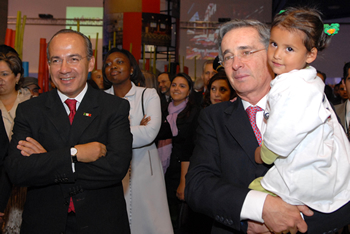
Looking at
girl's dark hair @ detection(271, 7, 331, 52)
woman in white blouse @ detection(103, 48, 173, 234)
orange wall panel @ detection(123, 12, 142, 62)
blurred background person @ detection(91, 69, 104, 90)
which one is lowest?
woman in white blouse @ detection(103, 48, 173, 234)

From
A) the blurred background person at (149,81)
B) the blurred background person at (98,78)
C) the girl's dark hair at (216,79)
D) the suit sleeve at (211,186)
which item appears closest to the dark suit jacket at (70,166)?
the suit sleeve at (211,186)

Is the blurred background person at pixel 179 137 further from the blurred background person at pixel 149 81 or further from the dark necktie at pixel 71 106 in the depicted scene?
the dark necktie at pixel 71 106

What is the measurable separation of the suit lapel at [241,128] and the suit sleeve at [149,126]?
4.69ft

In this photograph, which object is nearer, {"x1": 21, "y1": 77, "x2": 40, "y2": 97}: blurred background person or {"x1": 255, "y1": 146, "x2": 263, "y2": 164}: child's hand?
{"x1": 255, "y1": 146, "x2": 263, "y2": 164}: child's hand

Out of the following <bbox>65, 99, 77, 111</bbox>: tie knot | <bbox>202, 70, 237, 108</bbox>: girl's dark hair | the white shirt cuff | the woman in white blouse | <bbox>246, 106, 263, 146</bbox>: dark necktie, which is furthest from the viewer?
<bbox>202, 70, 237, 108</bbox>: girl's dark hair

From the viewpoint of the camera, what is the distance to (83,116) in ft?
6.37

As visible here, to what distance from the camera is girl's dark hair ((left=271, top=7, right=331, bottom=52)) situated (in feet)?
4.63

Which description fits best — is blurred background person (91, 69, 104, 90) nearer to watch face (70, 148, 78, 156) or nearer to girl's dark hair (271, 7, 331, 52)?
watch face (70, 148, 78, 156)

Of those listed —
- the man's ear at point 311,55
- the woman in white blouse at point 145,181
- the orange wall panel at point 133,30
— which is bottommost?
the woman in white blouse at point 145,181

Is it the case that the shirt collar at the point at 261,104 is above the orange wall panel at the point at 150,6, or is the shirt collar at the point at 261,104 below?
below

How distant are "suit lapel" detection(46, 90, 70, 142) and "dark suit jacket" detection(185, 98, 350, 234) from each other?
32.8 inches

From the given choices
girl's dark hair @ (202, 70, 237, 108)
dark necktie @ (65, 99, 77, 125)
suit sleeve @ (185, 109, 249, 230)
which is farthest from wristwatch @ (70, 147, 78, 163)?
girl's dark hair @ (202, 70, 237, 108)

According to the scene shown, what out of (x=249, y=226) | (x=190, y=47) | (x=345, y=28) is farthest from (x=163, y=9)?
(x=345, y=28)

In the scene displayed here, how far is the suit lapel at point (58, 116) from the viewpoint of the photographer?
1900mm
